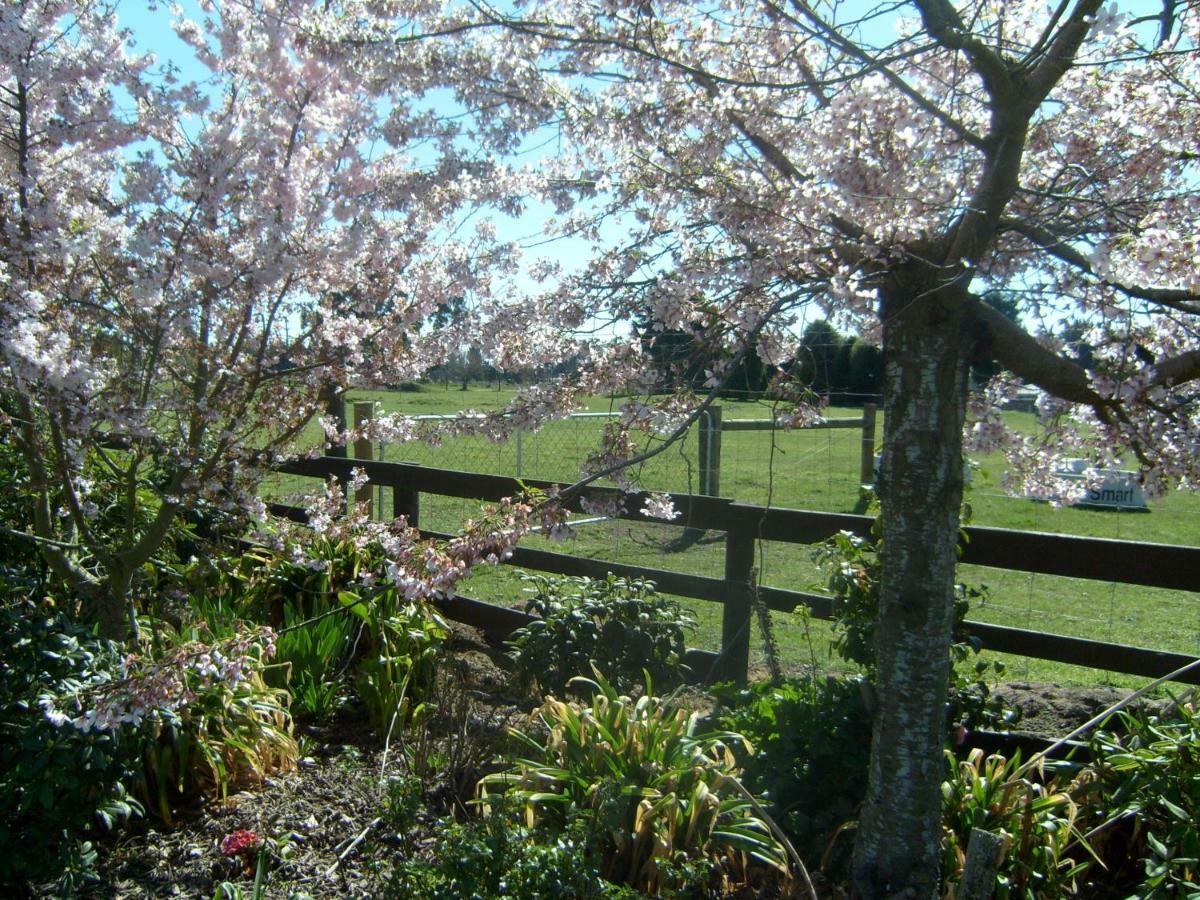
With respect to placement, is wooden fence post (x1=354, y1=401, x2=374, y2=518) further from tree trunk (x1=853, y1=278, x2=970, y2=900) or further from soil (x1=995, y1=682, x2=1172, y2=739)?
tree trunk (x1=853, y1=278, x2=970, y2=900)

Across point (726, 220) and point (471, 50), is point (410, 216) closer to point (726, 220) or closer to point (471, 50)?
point (471, 50)

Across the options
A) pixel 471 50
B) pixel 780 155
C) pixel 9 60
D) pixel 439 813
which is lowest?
pixel 439 813

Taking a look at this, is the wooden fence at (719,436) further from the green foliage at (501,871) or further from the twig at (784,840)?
the green foliage at (501,871)

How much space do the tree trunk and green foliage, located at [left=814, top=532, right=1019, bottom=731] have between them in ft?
2.68

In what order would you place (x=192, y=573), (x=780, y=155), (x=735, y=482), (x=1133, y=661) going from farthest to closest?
(x=735, y=482)
(x=192, y=573)
(x=1133, y=661)
(x=780, y=155)

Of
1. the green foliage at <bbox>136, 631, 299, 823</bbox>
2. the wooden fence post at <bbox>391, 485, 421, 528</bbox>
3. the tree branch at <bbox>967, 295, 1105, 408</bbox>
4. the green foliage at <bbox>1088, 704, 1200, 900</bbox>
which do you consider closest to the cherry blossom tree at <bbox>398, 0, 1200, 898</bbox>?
the tree branch at <bbox>967, 295, 1105, 408</bbox>

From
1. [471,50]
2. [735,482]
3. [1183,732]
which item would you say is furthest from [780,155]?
[735,482]

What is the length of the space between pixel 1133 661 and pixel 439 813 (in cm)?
273

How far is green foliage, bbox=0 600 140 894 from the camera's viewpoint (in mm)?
2672

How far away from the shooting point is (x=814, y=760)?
3.18 m

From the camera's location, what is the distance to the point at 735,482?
38.3ft

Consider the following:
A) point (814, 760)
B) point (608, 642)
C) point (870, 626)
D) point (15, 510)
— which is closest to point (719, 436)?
point (608, 642)

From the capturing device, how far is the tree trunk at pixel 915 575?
7.88 ft

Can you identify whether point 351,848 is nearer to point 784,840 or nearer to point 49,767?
point 49,767
